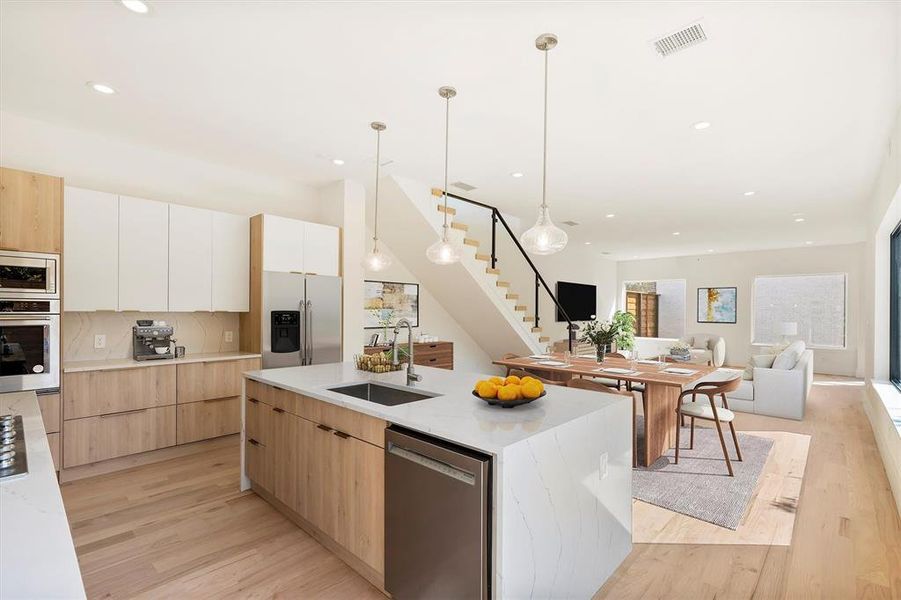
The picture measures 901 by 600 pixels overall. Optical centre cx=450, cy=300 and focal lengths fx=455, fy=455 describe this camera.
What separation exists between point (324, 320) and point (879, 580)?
447 cm

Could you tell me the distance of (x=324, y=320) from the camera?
481 centimetres

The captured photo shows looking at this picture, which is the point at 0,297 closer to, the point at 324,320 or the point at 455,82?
the point at 324,320

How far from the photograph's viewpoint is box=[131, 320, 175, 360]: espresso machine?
3932 millimetres

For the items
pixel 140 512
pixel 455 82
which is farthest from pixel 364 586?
pixel 455 82

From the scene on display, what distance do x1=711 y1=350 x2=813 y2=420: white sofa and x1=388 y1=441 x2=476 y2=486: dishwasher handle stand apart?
17.8 feet

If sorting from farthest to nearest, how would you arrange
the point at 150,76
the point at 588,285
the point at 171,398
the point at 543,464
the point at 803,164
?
the point at 588,285
the point at 803,164
the point at 171,398
the point at 150,76
the point at 543,464

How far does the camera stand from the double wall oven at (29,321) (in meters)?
3.04

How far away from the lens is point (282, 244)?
180 inches

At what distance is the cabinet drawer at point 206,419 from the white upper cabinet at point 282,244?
1326mm

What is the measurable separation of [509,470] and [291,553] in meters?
1.59

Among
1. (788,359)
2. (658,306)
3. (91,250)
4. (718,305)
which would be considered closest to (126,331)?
(91,250)

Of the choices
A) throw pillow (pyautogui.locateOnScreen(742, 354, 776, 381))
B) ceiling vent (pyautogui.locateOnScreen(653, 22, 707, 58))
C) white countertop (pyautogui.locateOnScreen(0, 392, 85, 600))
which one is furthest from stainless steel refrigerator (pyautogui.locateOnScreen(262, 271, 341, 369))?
throw pillow (pyautogui.locateOnScreen(742, 354, 776, 381))

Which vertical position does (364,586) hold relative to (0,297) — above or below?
below

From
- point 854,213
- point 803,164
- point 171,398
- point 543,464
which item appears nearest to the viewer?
point 543,464
